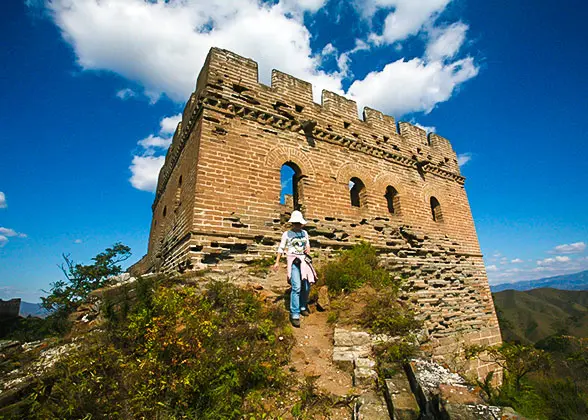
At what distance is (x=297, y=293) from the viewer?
4.50 metres

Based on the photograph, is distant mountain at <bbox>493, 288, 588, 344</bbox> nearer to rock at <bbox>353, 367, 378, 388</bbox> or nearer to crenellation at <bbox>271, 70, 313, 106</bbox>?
crenellation at <bbox>271, 70, 313, 106</bbox>

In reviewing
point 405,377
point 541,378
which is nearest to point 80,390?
point 405,377

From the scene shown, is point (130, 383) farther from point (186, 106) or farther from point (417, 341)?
point (186, 106)

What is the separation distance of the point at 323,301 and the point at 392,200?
585 centimetres

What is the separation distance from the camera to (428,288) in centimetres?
848

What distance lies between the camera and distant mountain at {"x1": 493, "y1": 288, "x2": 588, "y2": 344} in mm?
43731

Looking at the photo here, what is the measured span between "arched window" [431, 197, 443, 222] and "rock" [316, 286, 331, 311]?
23.7ft

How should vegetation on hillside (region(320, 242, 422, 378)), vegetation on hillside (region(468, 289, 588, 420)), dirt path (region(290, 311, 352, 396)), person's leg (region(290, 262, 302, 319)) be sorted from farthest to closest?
person's leg (region(290, 262, 302, 319)) → vegetation on hillside (region(320, 242, 422, 378)) → dirt path (region(290, 311, 352, 396)) → vegetation on hillside (region(468, 289, 588, 420))

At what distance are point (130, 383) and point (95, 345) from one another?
104cm

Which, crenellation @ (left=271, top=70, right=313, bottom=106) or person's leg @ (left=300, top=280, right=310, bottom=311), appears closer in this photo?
person's leg @ (left=300, top=280, right=310, bottom=311)

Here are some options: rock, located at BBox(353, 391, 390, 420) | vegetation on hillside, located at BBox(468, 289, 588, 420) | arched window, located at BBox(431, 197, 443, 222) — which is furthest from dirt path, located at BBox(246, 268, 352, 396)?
arched window, located at BBox(431, 197, 443, 222)

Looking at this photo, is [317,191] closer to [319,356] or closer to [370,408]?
[319,356]

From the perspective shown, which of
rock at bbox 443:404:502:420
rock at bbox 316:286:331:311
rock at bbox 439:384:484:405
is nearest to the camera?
rock at bbox 443:404:502:420

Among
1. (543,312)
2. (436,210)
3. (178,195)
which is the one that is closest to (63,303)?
(178,195)
